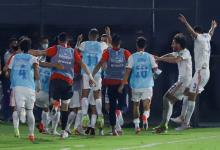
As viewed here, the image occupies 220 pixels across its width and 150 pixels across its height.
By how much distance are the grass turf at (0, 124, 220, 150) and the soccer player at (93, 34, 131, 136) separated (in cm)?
92

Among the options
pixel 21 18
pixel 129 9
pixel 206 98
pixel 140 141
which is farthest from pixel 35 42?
pixel 140 141

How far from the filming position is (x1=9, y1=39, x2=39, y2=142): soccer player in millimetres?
17656

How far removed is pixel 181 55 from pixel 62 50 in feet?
10.4

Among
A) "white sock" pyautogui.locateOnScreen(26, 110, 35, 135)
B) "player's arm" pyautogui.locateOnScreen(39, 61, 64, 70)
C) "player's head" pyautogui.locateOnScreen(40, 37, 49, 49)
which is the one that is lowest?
"white sock" pyautogui.locateOnScreen(26, 110, 35, 135)

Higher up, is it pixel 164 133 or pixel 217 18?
pixel 217 18

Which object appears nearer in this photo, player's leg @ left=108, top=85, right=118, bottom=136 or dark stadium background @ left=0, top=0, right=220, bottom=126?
player's leg @ left=108, top=85, right=118, bottom=136

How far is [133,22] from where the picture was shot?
2461 centimetres

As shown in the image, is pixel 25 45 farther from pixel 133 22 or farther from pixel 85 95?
pixel 133 22

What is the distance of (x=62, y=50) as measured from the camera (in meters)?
18.6

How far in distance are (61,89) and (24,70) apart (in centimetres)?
102

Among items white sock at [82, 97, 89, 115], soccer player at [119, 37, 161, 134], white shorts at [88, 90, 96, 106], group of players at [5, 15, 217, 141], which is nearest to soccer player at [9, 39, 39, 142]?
group of players at [5, 15, 217, 141]

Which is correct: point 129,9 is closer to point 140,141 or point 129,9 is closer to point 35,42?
point 35,42

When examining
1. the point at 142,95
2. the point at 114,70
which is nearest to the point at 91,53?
the point at 114,70

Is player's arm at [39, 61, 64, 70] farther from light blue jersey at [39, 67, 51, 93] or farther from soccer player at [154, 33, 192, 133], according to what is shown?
soccer player at [154, 33, 192, 133]
